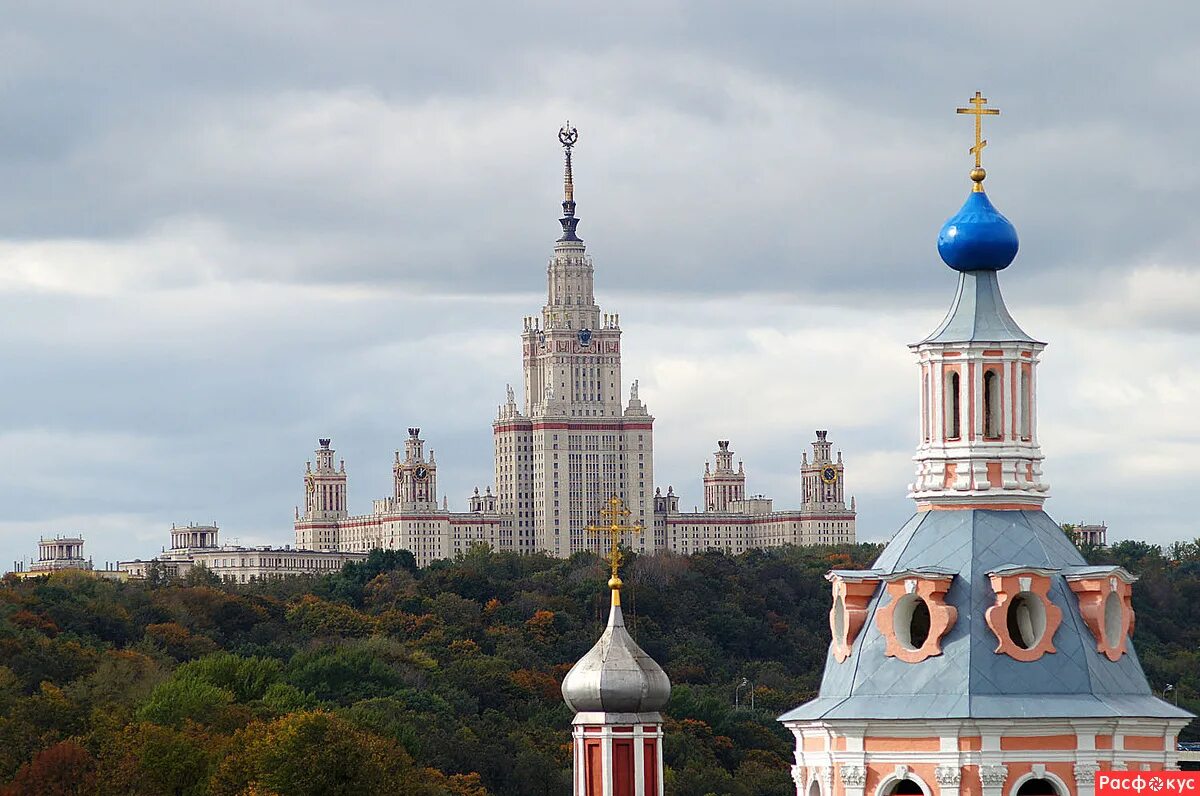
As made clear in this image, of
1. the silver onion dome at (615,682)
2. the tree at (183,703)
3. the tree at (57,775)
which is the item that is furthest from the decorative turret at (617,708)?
the tree at (183,703)

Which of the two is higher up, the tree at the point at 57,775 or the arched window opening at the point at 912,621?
the arched window opening at the point at 912,621

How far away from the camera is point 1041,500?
1462 inches

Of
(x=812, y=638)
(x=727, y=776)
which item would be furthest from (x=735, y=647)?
(x=727, y=776)

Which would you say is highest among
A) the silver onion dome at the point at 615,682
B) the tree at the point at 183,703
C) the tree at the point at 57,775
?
the silver onion dome at the point at 615,682

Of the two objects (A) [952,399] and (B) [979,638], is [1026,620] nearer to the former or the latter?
(B) [979,638]

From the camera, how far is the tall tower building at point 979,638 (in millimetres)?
35312

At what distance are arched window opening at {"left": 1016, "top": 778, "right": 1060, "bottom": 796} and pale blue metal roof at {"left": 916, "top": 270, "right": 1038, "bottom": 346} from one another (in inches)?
207

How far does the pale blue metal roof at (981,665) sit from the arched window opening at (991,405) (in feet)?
3.18

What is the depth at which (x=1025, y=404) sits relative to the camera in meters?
37.3

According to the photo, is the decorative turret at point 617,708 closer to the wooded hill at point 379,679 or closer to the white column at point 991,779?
the white column at point 991,779

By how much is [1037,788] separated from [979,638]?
5.89ft

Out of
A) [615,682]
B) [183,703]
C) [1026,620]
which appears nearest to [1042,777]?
[1026,620]

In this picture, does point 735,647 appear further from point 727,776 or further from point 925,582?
point 925,582

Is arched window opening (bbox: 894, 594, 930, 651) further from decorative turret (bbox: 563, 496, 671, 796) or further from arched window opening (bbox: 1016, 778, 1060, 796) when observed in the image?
decorative turret (bbox: 563, 496, 671, 796)
